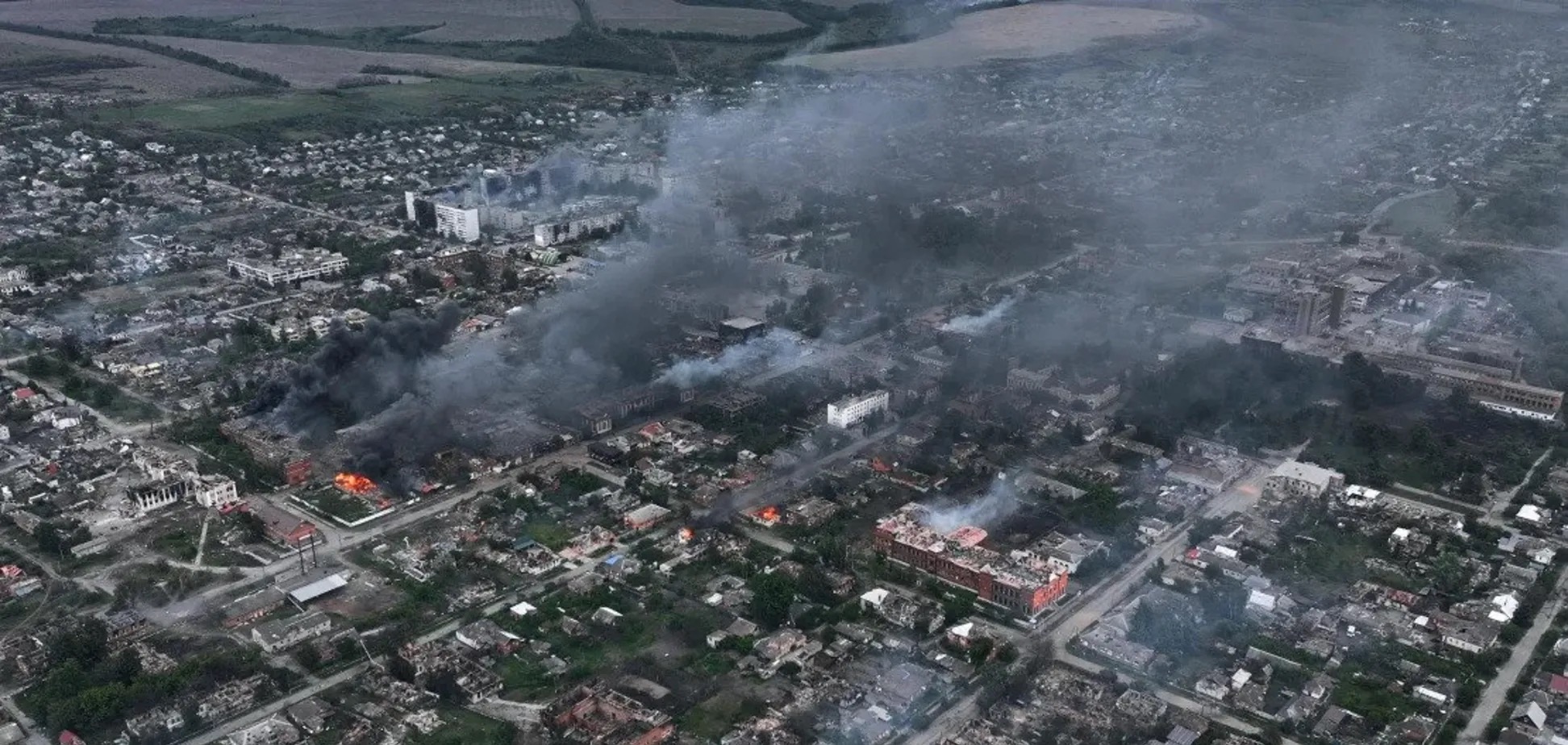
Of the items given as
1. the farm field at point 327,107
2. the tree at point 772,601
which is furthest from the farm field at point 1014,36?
the tree at point 772,601

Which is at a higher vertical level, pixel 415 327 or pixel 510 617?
pixel 415 327

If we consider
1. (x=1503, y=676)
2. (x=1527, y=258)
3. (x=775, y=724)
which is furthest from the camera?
(x=1527, y=258)

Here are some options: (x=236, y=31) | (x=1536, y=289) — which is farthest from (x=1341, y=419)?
(x=236, y=31)

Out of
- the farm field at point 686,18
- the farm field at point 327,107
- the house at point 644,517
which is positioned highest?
the farm field at point 686,18

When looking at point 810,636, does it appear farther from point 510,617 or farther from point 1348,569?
point 1348,569

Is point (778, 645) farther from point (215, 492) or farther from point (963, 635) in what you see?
point (215, 492)

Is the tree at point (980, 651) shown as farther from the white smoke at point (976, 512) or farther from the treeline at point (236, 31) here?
the treeline at point (236, 31)

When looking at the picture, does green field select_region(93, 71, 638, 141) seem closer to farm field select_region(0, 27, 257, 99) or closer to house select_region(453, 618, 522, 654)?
farm field select_region(0, 27, 257, 99)

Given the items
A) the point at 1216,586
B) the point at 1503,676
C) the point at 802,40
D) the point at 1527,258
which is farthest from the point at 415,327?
the point at 802,40
